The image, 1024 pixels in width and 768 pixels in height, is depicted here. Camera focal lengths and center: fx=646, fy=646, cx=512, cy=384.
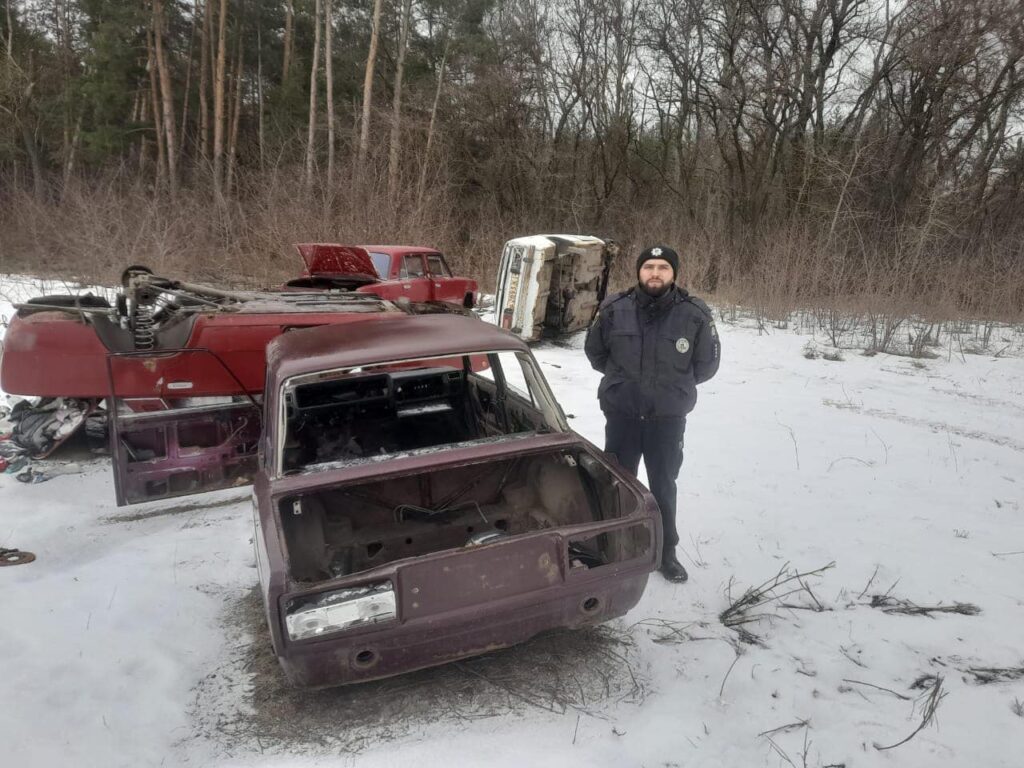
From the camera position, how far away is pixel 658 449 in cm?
329

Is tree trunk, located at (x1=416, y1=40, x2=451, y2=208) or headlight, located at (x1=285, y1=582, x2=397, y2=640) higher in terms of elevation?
tree trunk, located at (x1=416, y1=40, x2=451, y2=208)

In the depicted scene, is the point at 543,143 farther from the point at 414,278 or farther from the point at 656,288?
the point at 656,288

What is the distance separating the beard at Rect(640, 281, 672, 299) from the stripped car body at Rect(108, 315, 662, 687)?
673 millimetres

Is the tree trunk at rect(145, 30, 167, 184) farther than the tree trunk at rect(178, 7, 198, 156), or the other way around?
the tree trunk at rect(178, 7, 198, 156)

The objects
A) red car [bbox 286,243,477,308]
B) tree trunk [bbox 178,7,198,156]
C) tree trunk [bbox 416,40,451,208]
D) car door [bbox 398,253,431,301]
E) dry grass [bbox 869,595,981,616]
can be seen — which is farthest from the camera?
tree trunk [bbox 178,7,198,156]

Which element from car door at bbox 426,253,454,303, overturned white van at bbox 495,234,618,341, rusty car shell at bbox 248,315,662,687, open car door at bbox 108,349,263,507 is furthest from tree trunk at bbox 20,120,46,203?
rusty car shell at bbox 248,315,662,687

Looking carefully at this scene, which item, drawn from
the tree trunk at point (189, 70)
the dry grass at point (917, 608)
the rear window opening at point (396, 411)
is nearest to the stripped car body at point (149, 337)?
the rear window opening at point (396, 411)

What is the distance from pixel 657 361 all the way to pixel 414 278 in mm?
6272

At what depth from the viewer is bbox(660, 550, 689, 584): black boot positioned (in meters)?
3.36

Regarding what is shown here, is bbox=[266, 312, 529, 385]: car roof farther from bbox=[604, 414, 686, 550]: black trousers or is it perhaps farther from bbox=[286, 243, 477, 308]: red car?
bbox=[286, 243, 477, 308]: red car

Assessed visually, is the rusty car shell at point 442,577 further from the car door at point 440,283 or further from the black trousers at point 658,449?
the car door at point 440,283

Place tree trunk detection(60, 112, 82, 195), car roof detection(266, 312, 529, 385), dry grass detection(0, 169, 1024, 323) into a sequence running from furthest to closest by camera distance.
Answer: tree trunk detection(60, 112, 82, 195), dry grass detection(0, 169, 1024, 323), car roof detection(266, 312, 529, 385)

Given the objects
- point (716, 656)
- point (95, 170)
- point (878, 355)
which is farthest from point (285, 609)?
point (95, 170)

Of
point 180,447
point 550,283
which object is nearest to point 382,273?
point 550,283
